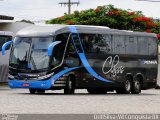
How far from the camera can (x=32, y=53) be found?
30812mm

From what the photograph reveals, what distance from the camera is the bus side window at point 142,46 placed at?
35156mm

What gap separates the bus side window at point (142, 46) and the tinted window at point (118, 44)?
119cm

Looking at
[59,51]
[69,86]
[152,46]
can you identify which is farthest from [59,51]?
[152,46]

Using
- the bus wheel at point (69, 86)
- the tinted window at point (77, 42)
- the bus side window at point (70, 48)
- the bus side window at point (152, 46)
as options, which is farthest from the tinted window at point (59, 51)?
the bus side window at point (152, 46)

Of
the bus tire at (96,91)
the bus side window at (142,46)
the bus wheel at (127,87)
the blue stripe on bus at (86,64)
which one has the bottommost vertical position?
the bus tire at (96,91)

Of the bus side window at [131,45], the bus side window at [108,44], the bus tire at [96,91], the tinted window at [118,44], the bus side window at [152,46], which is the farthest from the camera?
the bus side window at [152,46]

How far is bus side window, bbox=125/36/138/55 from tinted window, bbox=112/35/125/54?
272 millimetres

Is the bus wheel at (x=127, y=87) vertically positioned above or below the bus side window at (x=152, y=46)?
below

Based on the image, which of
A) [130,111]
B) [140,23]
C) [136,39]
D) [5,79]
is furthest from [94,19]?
[130,111]

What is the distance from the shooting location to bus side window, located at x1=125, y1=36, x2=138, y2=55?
34416mm

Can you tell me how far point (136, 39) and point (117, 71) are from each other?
198 centimetres

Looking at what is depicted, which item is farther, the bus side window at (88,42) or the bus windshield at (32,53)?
the bus side window at (88,42)

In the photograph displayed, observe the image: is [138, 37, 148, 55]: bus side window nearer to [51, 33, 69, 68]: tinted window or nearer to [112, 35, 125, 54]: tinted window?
[112, 35, 125, 54]: tinted window

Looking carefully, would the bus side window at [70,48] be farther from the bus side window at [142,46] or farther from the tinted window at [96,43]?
the bus side window at [142,46]
